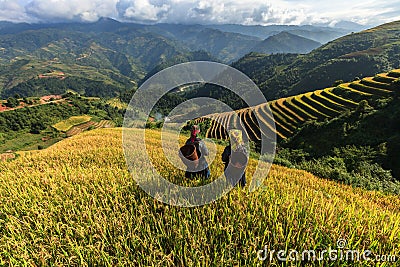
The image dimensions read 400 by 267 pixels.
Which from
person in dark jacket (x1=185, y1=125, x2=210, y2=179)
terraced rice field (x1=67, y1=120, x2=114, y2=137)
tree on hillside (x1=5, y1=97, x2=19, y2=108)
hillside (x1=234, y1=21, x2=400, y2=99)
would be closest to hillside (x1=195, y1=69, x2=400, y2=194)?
person in dark jacket (x1=185, y1=125, x2=210, y2=179)

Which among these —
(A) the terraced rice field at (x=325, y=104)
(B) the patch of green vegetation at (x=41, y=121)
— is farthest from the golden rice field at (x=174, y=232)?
(B) the patch of green vegetation at (x=41, y=121)

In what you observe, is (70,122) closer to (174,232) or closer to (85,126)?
(85,126)

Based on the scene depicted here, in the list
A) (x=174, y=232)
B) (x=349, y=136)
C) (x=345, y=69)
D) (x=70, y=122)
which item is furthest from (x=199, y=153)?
(x=345, y=69)

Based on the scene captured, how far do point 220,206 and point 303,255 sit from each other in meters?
1.25

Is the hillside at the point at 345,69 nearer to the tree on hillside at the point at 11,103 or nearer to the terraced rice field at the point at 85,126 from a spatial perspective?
the terraced rice field at the point at 85,126

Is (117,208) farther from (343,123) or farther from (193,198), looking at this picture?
(343,123)

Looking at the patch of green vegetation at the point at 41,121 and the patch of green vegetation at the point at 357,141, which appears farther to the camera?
the patch of green vegetation at the point at 41,121

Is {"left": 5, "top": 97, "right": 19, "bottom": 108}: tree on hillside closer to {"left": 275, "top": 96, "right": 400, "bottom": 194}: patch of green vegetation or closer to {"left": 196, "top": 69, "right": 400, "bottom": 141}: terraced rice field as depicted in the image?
{"left": 196, "top": 69, "right": 400, "bottom": 141}: terraced rice field

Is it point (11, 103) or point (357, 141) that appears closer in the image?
point (357, 141)

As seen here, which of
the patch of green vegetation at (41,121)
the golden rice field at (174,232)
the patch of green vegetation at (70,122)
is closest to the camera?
the golden rice field at (174,232)

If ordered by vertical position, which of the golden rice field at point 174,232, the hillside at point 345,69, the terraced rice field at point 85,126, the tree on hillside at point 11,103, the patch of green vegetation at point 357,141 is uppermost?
the hillside at point 345,69

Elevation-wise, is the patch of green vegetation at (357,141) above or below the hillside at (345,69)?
below

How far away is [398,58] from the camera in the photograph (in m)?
124

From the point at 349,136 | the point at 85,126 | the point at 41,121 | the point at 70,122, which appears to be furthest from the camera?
the point at 85,126
